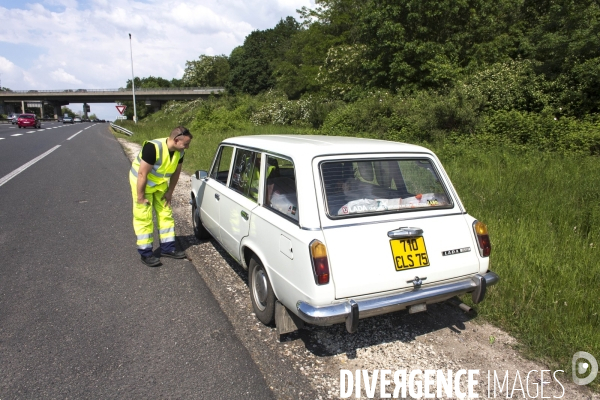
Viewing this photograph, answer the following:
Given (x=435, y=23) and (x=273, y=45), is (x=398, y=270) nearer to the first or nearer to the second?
(x=435, y=23)

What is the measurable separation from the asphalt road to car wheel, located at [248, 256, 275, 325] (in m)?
0.31

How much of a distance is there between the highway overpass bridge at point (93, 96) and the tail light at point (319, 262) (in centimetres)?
8025

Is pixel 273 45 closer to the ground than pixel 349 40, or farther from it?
farther from it

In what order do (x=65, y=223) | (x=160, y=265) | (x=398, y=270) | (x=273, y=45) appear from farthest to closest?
(x=273, y=45)
(x=65, y=223)
(x=160, y=265)
(x=398, y=270)

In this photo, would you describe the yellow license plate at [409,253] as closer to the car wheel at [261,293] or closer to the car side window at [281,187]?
the car side window at [281,187]

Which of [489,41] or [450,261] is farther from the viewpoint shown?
[489,41]

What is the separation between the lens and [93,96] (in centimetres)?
8862

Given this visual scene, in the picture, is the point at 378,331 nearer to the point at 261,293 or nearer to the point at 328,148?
the point at 261,293

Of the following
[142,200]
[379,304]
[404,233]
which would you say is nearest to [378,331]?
[379,304]

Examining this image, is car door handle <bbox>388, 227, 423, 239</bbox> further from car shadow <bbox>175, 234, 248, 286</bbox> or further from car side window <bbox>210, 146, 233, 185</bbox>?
car side window <bbox>210, 146, 233, 185</bbox>

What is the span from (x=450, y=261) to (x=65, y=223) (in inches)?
243

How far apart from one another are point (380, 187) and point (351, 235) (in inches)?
27.6

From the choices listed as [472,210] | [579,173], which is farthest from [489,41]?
[472,210]

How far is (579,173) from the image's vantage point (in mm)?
6883
